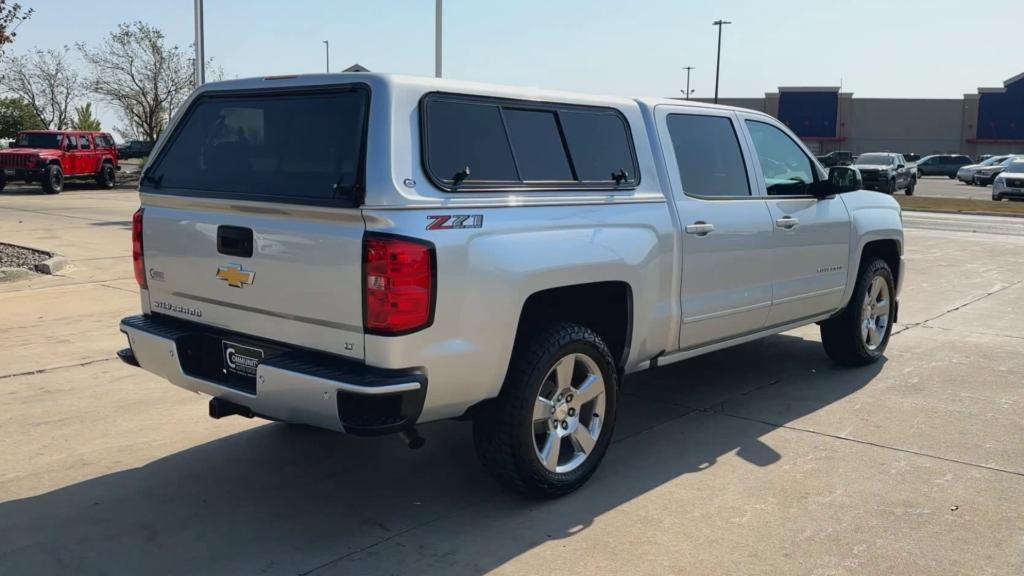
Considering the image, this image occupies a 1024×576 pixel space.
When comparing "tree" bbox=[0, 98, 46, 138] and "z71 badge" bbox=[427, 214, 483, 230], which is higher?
"tree" bbox=[0, 98, 46, 138]

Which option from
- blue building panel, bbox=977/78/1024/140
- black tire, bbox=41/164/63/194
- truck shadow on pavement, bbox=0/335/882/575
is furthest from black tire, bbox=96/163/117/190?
blue building panel, bbox=977/78/1024/140

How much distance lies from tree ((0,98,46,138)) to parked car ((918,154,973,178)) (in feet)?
157

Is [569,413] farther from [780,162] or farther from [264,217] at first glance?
[780,162]

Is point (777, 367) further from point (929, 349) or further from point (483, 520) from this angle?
point (483, 520)

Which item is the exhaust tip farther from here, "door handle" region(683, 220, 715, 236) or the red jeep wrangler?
the red jeep wrangler

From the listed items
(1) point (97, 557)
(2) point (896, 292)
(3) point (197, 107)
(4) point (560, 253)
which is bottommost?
(1) point (97, 557)

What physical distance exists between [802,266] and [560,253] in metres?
2.49

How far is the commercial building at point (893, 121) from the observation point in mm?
67562

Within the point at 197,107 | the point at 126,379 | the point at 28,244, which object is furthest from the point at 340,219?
A: the point at 28,244

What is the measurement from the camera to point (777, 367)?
7.16 m

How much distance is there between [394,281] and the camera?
362 centimetres

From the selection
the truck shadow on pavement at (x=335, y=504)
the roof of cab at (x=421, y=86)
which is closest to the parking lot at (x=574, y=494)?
the truck shadow on pavement at (x=335, y=504)

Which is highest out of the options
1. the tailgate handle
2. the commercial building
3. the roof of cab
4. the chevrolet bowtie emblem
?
the commercial building

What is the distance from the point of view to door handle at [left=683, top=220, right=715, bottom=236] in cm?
509
